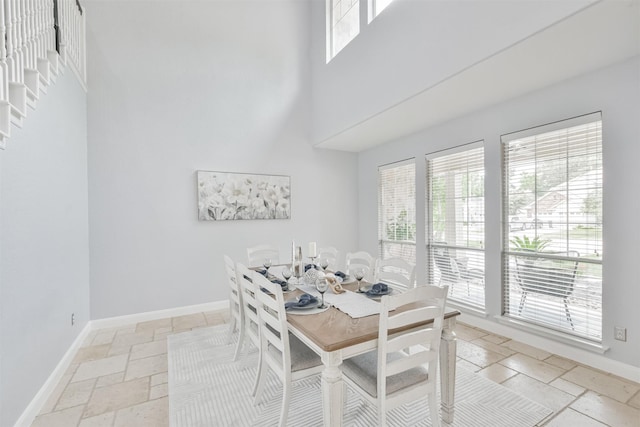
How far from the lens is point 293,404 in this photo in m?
2.11

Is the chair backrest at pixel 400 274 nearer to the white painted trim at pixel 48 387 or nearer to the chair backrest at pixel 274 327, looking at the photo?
the chair backrest at pixel 274 327

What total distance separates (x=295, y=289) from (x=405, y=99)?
2.20 meters

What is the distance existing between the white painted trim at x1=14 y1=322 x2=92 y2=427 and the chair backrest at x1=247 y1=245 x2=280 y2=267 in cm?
185

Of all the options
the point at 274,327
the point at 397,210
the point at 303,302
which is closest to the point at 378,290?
the point at 303,302

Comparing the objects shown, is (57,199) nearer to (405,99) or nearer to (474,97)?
(405,99)

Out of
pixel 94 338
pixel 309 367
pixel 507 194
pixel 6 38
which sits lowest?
pixel 94 338

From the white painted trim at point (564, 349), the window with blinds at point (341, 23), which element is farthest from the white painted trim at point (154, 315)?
the window with blinds at point (341, 23)

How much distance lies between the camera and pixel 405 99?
3102mm

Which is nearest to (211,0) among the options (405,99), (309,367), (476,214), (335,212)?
(405,99)

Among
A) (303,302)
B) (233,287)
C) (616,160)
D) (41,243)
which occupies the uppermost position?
(616,160)

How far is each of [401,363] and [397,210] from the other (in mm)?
3360

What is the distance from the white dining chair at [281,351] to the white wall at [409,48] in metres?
2.37

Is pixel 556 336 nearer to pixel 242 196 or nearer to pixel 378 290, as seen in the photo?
pixel 378 290

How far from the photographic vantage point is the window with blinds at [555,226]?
103 inches
